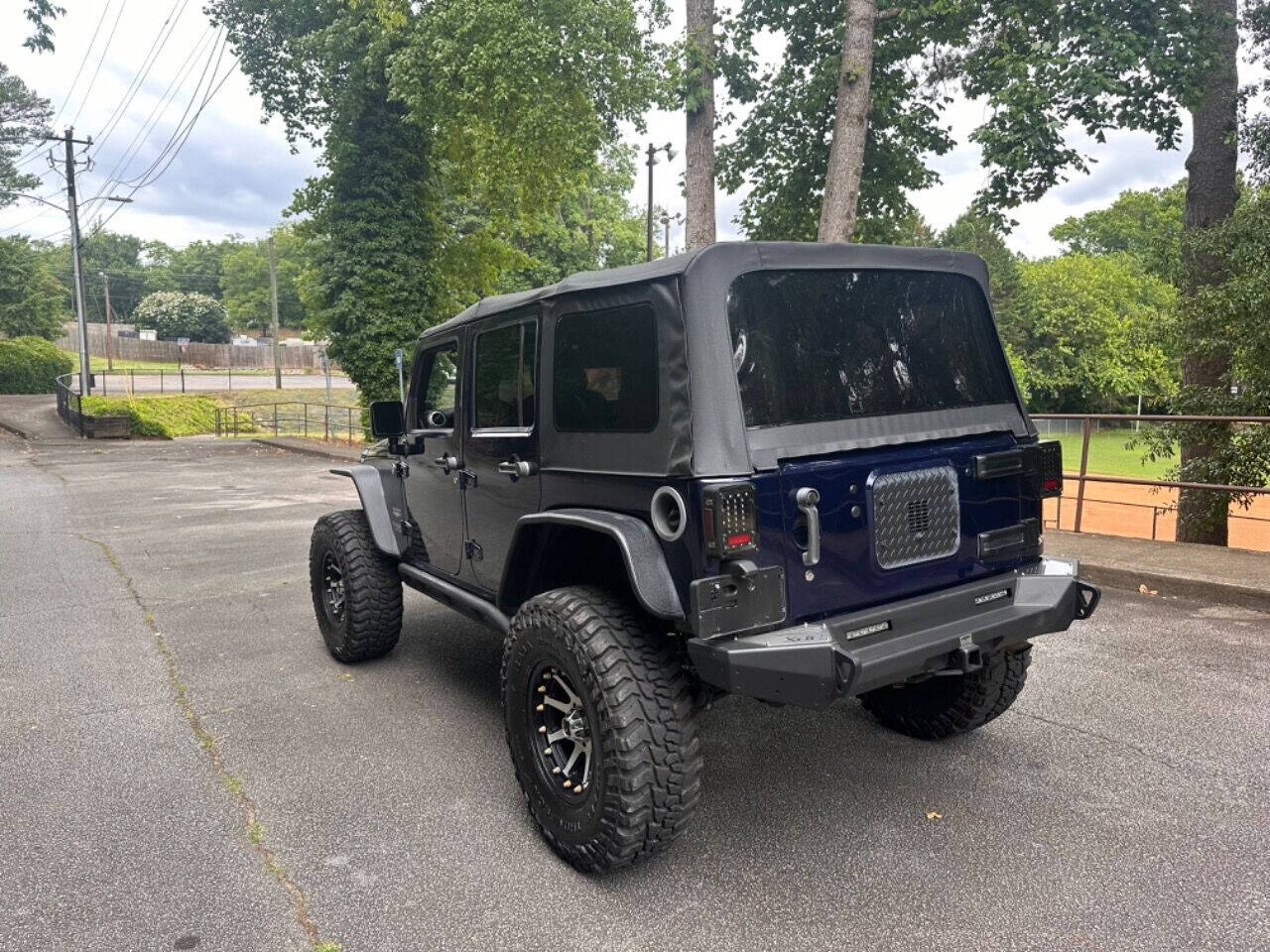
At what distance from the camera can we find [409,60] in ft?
52.9

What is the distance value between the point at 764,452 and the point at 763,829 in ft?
4.58

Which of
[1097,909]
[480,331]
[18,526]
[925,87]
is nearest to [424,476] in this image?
[480,331]

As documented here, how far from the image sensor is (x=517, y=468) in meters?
3.28

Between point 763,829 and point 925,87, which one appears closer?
point 763,829

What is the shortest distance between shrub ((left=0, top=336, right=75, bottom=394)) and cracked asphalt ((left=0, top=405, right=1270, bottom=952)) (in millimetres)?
39664

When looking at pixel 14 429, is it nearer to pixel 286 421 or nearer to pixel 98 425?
pixel 98 425

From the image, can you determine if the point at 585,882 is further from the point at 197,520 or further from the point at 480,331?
the point at 197,520

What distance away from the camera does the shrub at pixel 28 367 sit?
121 feet

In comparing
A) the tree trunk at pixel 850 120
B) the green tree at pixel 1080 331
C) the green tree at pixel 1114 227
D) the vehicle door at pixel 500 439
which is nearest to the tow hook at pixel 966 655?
the vehicle door at pixel 500 439

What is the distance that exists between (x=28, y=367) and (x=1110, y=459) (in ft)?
173

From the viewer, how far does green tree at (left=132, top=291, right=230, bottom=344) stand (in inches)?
2906

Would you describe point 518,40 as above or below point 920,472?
above

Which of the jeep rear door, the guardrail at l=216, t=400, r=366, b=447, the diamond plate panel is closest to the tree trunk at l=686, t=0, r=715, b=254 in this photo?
the jeep rear door

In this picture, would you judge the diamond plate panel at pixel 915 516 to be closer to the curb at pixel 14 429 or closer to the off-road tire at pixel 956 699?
the off-road tire at pixel 956 699
